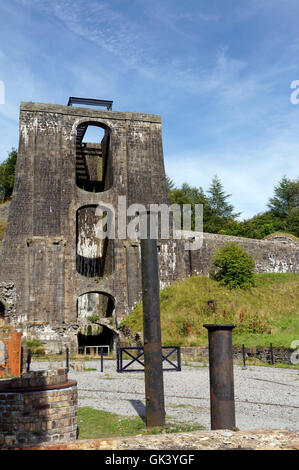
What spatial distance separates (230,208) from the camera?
52.8 metres

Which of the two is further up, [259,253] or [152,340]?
[259,253]

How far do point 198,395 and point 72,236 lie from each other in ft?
48.5

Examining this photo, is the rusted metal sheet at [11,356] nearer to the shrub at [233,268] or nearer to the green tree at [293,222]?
the shrub at [233,268]

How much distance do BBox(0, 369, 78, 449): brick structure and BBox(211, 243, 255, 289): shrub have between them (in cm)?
2086

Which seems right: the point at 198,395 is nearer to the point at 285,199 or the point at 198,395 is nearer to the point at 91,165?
the point at 91,165

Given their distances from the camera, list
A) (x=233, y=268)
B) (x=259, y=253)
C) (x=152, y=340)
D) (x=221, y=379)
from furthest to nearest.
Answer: (x=259, y=253) → (x=233, y=268) → (x=152, y=340) → (x=221, y=379)

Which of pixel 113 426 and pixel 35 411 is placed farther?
pixel 113 426

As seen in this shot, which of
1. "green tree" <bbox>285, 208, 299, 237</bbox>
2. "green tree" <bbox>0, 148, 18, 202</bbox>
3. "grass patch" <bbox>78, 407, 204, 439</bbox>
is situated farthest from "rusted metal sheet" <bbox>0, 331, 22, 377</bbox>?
"green tree" <bbox>285, 208, 299, 237</bbox>

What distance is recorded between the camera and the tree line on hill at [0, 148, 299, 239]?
4131 cm

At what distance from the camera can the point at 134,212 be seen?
24469mm

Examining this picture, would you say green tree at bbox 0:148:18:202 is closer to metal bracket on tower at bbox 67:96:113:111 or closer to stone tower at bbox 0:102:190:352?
stone tower at bbox 0:102:190:352

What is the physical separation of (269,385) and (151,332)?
19.8ft

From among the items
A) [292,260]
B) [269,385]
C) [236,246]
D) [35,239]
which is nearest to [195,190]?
[292,260]

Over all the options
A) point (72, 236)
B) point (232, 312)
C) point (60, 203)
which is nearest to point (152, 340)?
point (232, 312)
